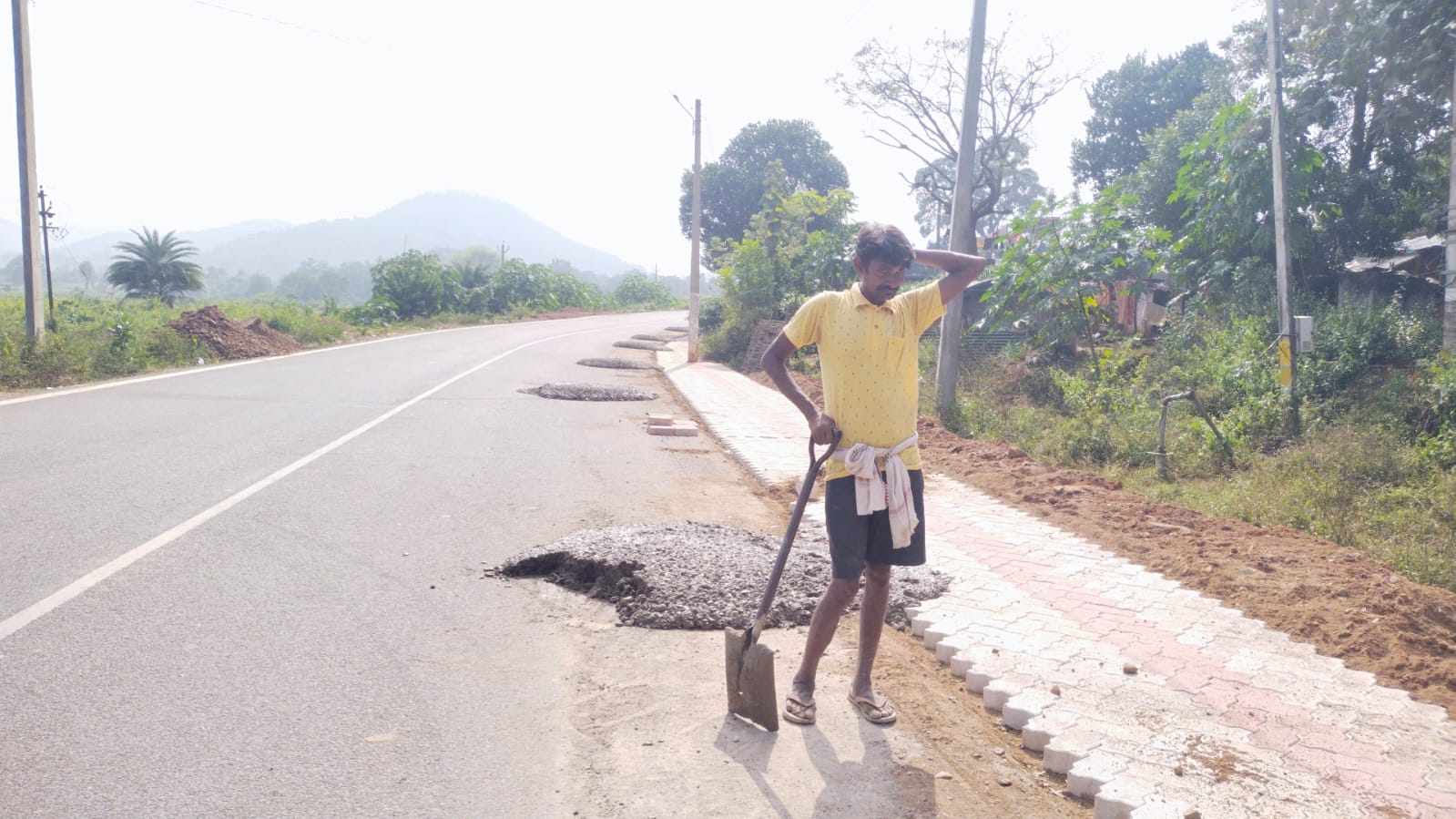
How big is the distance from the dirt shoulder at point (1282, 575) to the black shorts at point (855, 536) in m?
2.23

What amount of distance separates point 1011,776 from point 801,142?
52255mm

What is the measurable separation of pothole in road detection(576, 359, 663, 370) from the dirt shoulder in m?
12.7

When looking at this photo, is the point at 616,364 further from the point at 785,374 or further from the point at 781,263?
the point at 785,374

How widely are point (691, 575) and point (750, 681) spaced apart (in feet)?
5.07

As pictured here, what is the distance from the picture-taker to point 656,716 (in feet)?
12.3

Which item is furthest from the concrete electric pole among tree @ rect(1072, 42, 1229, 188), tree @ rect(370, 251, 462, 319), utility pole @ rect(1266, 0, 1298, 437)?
tree @ rect(370, 251, 462, 319)

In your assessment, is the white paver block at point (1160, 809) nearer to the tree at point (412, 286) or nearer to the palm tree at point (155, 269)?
the tree at point (412, 286)

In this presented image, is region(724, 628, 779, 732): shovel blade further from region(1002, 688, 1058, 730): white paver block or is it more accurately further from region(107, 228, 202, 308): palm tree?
region(107, 228, 202, 308): palm tree

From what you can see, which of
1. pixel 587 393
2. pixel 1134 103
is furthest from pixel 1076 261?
pixel 1134 103

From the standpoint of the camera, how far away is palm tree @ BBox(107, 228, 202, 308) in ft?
130

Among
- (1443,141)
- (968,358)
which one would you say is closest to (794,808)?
(968,358)

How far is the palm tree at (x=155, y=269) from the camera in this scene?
3956 cm

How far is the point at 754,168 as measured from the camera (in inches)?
2073

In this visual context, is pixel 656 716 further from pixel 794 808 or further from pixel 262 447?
pixel 262 447
